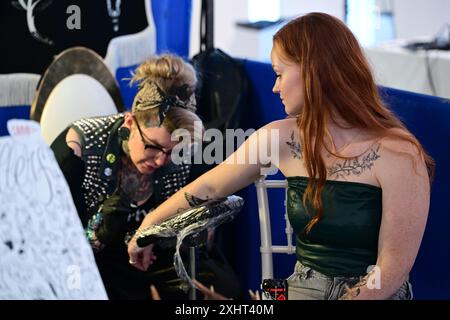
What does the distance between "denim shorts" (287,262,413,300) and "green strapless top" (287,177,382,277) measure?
1cm

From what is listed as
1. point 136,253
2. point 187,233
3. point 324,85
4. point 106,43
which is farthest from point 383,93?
point 106,43

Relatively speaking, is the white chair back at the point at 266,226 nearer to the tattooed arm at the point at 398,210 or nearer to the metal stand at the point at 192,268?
the metal stand at the point at 192,268

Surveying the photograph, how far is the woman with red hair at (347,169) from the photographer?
1.38 metres

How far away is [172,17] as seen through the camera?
2.21 m

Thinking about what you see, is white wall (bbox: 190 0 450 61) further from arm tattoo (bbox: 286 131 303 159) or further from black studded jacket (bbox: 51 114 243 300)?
arm tattoo (bbox: 286 131 303 159)

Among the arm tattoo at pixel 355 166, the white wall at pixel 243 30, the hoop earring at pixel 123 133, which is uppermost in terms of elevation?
the arm tattoo at pixel 355 166

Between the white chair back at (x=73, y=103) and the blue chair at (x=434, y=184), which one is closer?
the blue chair at (x=434, y=184)

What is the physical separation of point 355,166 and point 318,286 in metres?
0.24

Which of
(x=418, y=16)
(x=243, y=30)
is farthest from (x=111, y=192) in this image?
(x=418, y=16)

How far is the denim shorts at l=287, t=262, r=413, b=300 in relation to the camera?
1.45m

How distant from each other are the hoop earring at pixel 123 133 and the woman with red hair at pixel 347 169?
0.45m

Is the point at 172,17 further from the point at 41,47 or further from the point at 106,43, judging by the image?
the point at 41,47

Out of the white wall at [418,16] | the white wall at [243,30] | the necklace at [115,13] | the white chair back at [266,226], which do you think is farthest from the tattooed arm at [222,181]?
the white wall at [418,16]
